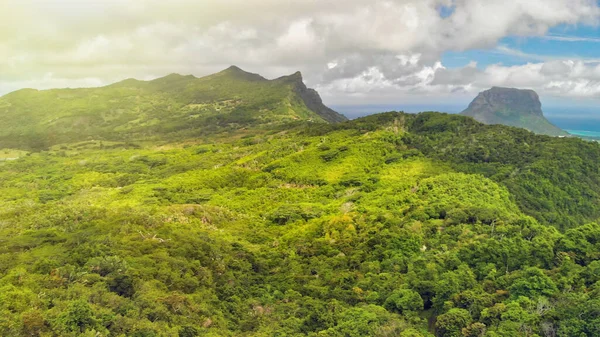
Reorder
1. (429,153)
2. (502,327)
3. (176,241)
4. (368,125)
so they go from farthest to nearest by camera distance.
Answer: (368,125) → (429,153) → (176,241) → (502,327)

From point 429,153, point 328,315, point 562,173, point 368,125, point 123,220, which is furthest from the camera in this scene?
point 368,125

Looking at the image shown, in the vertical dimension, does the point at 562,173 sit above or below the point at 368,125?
below

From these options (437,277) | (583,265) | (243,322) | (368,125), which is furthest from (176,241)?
(368,125)

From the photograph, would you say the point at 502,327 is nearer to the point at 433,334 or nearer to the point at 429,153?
the point at 433,334

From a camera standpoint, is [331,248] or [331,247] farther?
[331,247]

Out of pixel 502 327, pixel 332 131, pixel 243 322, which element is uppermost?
pixel 332 131

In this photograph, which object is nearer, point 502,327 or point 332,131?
point 502,327

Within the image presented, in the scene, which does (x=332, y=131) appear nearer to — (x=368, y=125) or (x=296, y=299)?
(x=368, y=125)
